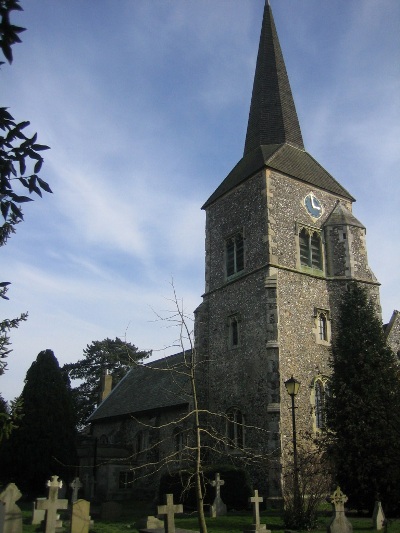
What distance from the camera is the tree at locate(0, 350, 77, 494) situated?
21.3 m

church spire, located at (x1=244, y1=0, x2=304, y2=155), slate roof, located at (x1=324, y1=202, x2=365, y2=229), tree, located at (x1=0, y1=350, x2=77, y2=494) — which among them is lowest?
tree, located at (x1=0, y1=350, x2=77, y2=494)

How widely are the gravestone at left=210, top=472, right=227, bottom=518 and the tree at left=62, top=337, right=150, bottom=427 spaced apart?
3341 centimetres

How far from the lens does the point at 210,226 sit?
25109mm

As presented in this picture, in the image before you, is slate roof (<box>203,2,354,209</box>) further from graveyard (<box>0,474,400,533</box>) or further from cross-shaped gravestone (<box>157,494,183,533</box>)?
cross-shaped gravestone (<box>157,494,183,533</box>)

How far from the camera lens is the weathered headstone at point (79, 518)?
10219 millimetres

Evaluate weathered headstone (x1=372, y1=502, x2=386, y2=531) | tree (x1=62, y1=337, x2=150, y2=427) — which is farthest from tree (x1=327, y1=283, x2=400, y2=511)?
tree (x1=62, y1=337, x2=150, y2=427)

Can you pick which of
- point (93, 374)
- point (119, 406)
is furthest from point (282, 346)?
point (93, 374)

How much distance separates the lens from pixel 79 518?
33.9 ft

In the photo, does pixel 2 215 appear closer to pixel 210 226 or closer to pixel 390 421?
pixel 390 421

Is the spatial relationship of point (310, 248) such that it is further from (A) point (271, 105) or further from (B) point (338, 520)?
(B) point (338, 520)

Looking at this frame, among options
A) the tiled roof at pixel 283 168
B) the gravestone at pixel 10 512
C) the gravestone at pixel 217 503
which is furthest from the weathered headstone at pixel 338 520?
the tiled roof at pixel 283 168

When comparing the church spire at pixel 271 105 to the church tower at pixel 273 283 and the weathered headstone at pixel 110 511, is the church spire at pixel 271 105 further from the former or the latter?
the weathered headstone at pixel 110 511

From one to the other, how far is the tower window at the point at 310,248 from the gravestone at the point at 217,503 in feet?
30.1

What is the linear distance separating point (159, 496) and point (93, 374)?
34.2 meters
